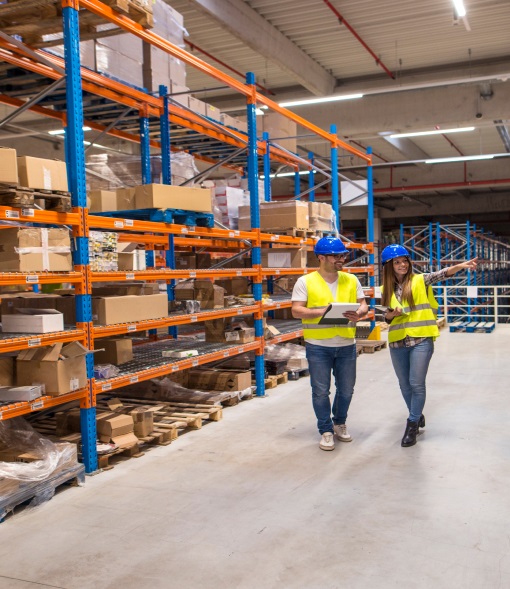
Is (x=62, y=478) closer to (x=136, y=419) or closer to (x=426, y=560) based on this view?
(x=136, y=419)

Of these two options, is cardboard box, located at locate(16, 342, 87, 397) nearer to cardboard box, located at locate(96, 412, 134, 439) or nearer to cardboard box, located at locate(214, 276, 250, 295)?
cardboard box, located at locate(96, 412, 134, 439)

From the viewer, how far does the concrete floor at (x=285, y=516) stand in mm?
3709

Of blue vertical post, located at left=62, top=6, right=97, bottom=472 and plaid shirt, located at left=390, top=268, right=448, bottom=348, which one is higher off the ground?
blue vertical post, located at left=62, top=6, right=97, bottom=472

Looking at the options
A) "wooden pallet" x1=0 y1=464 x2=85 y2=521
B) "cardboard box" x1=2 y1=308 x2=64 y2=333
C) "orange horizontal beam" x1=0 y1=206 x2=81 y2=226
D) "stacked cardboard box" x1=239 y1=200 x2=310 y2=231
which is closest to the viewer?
"wooden pallet" x1=0 y1=464 x2=85 y2=521

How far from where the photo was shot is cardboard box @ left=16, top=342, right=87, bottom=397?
5133 millimetres

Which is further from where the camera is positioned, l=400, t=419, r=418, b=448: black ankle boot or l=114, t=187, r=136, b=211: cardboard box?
l=114, t=187, r=136, b=211: cardboard box

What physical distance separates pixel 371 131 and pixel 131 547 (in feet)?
44.0

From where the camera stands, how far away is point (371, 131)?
15.8 m

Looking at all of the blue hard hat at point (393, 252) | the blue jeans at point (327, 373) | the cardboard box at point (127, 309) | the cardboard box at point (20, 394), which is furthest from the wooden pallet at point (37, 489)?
the blue hard hat at point (393, 252)

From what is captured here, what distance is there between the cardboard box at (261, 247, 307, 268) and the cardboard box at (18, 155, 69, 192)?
552 centimetres

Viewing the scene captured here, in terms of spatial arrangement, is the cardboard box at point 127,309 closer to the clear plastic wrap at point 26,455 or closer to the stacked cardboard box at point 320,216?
the clear plastic wrap at point 26,455

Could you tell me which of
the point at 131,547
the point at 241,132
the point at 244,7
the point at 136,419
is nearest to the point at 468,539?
the point at 131,547

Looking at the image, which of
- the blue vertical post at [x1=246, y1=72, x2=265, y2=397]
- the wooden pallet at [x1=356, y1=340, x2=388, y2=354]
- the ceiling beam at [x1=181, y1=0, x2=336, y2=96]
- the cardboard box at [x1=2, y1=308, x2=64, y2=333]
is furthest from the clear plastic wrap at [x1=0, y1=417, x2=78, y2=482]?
the wooden pallet at [x1=356, y1=340, x2=388, y2=354]

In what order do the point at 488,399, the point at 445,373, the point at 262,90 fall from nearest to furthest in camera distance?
1. the point at 488,399
2. the point at 445,373
3. the point at 262,90
